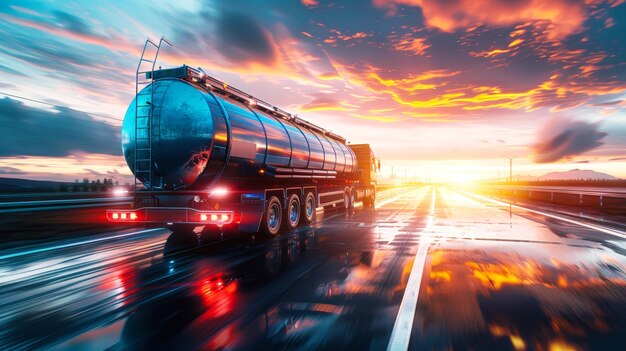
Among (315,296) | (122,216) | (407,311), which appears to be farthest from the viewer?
(122,216)

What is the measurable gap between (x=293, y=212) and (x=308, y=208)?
1234 mm

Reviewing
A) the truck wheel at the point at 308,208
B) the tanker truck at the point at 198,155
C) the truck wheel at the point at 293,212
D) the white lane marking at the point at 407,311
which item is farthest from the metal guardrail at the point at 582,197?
the tanker truck at the point at 198,155

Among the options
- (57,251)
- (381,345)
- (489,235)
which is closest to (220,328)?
(381,345)

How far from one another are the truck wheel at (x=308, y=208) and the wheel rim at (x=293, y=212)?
0.47 metres

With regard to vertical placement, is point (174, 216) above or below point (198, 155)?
below

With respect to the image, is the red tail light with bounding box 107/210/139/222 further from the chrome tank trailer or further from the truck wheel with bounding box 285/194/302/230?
the truck wheel with bounding box 285/194/302/230

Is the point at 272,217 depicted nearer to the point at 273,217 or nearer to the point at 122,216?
the point at 273,217

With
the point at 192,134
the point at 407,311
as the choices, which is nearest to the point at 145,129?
the point at 192,134

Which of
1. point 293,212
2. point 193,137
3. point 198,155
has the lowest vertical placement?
point 293,212

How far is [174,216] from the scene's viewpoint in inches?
348

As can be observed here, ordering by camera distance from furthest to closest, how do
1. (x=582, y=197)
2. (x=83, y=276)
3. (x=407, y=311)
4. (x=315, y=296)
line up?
(x=582, y=197) < (x=83, y=276) < (x=315, y=296) < (x=407, y=311)

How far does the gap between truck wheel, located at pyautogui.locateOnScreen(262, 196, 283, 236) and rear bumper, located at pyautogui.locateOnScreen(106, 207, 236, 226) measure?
1.50 meters

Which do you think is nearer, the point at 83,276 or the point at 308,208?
the point at 83,276

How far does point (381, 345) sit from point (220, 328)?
63.3 inches
